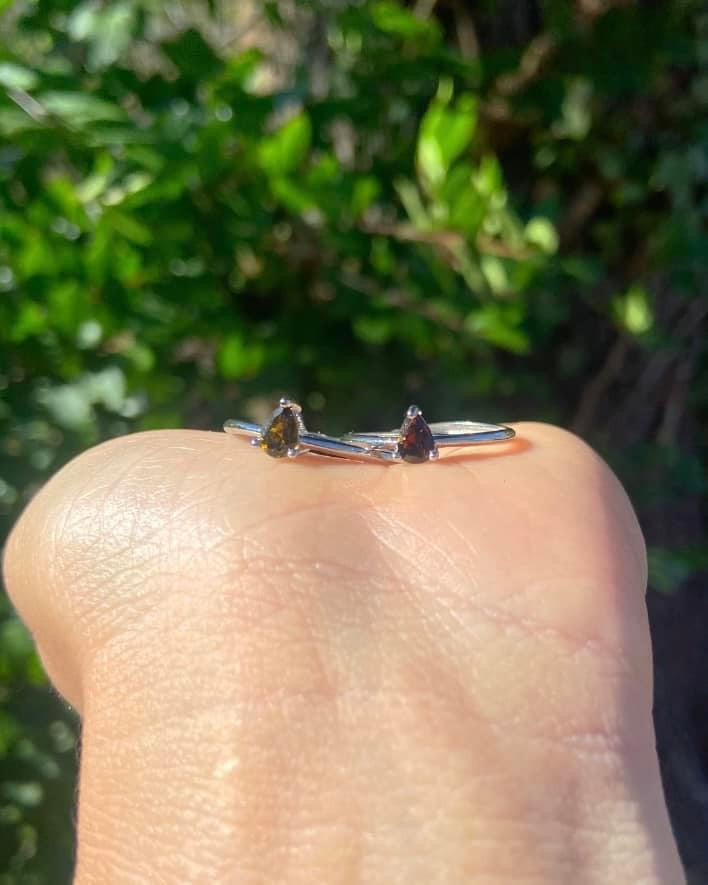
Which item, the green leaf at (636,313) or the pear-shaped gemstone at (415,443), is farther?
the green leaf at (636,313)

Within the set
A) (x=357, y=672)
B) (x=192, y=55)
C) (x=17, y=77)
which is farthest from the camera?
(x=192, y=55)

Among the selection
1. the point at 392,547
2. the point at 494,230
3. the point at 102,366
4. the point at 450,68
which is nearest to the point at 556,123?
the point at 450,68

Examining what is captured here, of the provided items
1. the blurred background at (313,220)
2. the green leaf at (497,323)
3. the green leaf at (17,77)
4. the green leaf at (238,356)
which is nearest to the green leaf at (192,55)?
the blurred background at (313,220)

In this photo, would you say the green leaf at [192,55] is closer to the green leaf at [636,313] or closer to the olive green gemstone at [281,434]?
the olive green gemstone at [281,434]

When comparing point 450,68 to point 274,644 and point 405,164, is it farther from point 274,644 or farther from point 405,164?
point 274,644

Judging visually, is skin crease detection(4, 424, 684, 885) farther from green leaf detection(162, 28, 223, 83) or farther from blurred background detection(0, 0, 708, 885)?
green leaf detection(162, 28, 223, 83)

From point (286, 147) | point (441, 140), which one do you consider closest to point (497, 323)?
point (441, 140)

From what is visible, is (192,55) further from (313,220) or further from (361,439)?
(361,439)
